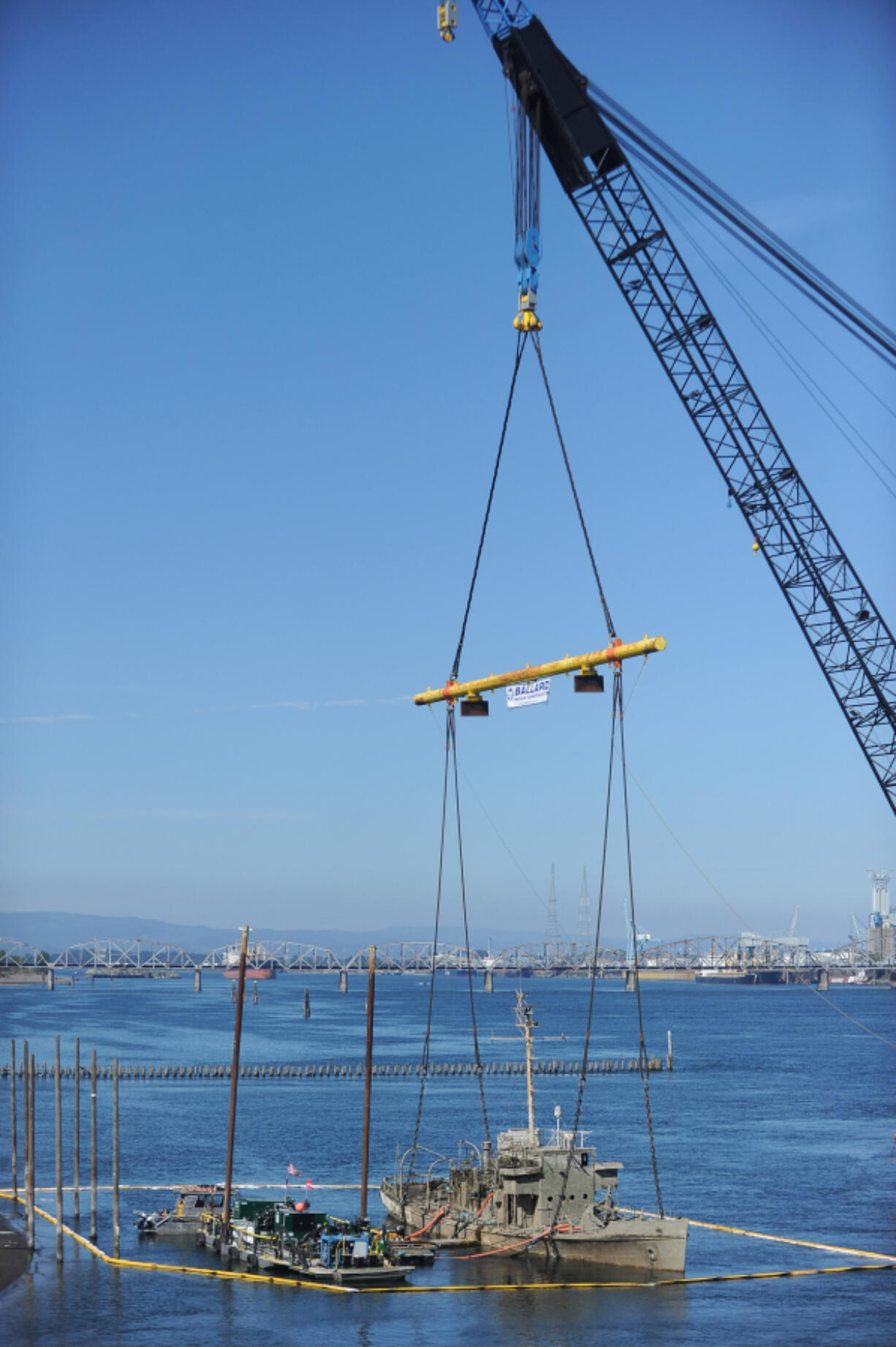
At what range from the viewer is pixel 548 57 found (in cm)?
5859

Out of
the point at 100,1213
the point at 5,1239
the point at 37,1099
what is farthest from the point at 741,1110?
the point at 5,1239

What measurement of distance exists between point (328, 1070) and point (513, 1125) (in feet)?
136

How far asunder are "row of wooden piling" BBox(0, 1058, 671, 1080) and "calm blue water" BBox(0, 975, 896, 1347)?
3390mm

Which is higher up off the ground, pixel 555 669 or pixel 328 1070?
pixel 555 669

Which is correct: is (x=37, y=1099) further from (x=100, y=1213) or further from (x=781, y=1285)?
(x=781, y=1285)

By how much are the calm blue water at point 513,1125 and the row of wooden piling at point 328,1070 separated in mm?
3390

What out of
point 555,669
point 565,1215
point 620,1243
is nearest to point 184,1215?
point 565,1215

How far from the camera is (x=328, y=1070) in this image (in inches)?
5846

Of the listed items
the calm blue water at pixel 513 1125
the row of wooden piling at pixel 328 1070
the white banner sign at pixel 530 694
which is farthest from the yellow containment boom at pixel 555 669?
the row of wooden piling at pixel 328 1070

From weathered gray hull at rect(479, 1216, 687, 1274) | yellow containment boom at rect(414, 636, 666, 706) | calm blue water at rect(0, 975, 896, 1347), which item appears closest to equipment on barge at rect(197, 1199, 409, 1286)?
calm blue water at rect(0, 975, 896, 1347)

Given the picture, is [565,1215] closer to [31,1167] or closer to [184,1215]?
[184,1215]

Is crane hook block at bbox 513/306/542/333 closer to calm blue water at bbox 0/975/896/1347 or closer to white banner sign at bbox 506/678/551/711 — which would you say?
white banner sign at bbox 506/678/551/711

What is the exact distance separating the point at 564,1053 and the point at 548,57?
447 feet

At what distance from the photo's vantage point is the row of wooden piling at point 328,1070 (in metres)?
142
